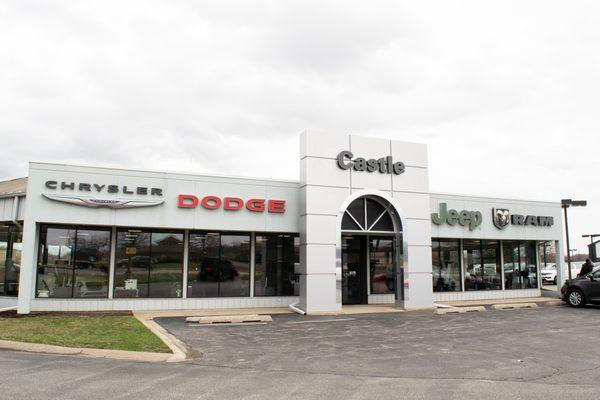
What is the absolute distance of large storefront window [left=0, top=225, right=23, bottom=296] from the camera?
18406mm

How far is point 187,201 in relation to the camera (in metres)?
17.8

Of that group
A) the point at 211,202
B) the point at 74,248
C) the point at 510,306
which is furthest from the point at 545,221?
the point at 74,248

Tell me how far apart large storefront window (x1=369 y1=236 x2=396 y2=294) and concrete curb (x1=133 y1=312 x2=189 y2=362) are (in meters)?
9.59

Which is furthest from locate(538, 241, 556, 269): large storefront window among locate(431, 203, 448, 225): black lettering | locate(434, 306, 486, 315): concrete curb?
locate(434, 306, 486, 315): concrete curb

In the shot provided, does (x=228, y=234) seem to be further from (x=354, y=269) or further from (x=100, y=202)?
(x=354, y=269)

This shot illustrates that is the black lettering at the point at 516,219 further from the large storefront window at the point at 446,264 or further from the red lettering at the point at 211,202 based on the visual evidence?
the red lettering at the point at 211,202

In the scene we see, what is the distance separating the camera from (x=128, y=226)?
17438 mm

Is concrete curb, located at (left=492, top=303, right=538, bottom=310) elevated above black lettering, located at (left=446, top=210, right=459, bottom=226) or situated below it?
below

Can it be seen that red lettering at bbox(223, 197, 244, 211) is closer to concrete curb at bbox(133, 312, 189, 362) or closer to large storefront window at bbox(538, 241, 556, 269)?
concrete curb at bbox(133, 312, 189, 362)

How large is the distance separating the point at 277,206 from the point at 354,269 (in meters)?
4.69

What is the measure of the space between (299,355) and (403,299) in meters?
9.84

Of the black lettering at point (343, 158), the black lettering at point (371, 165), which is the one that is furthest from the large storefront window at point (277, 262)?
the black lettering at point (371, 165)

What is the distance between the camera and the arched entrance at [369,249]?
19344 millimetres

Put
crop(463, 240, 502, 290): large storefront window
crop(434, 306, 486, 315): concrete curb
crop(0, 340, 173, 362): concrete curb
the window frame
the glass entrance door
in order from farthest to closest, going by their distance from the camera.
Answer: crop(463, 240, 502, 290): large storefront window < the glass entrance door < crop(434, 306, 486, 315): concrete curb < the window frame < crop(0, 340, 173, 362): concrete curb
